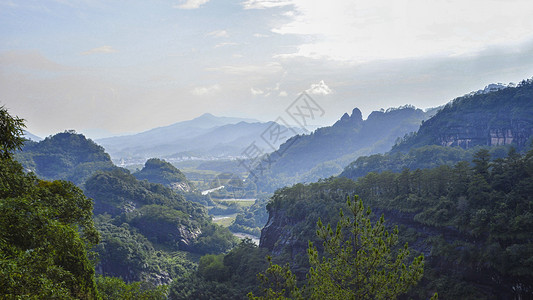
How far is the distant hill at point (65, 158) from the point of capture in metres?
118

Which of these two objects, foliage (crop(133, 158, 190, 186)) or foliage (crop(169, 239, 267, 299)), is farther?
foliage (crop(133, 158, 190, 186))

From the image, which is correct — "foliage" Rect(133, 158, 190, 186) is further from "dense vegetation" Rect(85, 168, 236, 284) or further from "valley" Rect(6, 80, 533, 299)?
"dense vegetation" Rect(85, 168, 236, 284)

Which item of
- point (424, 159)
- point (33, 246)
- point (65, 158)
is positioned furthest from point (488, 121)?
point (65, 158)

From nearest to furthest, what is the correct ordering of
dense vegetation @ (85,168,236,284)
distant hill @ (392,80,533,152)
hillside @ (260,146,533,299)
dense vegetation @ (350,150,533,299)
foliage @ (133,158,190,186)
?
dense vegetation @ (350,150,533,299)
hillside @ (260,146,533,299)
dense vegetation @ (85,168,236,284)
distant hill @ (392,80,533,152)
foliage @ (133,158,190,186)

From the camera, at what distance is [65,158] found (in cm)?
12900

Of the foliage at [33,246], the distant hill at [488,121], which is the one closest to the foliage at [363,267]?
the foliage at [33,246]

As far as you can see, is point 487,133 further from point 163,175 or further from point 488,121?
point 163,175

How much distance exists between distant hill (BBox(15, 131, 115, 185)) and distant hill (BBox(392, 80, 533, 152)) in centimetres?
10849

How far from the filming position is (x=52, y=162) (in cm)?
12562

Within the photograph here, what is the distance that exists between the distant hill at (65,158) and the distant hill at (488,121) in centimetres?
10849

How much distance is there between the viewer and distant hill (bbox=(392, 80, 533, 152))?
225ft

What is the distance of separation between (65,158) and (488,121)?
13740 cm

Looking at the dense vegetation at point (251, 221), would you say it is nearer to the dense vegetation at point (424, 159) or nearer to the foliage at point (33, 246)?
the dense vegetation at point (424, 159)

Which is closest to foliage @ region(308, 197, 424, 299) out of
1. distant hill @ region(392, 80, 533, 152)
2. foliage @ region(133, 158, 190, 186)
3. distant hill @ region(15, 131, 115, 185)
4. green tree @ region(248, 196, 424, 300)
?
green tree @ region(248, 196, 424, 300)
